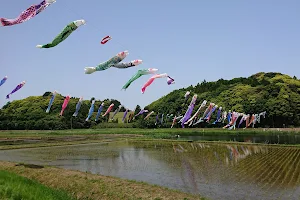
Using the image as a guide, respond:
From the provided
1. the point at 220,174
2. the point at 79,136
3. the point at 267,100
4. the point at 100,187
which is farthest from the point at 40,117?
the point at 100,187

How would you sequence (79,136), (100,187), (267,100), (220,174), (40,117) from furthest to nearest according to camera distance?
(40,117)
(267,100)
(79,136)
(220,174)
(100,187)

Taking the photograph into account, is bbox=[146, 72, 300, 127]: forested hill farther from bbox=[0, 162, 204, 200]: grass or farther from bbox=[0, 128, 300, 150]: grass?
bbox=[0, 162, 204, 200]: grass

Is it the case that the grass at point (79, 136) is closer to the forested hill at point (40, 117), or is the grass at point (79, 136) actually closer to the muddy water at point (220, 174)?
the forested hill at point (40, 117)

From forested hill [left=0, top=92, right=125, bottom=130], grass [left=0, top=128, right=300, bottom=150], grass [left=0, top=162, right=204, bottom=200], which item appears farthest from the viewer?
forested hill [left=0, top=92, right=125, bottom=130]

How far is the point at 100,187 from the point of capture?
35.0ft

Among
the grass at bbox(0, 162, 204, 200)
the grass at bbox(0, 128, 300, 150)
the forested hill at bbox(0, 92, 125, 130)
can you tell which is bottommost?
the grass at bbox(0, 162, 204, 200)

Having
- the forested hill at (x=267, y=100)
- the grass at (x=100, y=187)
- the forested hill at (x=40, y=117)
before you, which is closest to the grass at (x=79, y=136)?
the forested hill at (x=267, y=100)

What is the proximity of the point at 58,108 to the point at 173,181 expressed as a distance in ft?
204

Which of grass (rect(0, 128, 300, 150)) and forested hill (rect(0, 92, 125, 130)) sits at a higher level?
forested hill (rect(0, 92, 125, 130))

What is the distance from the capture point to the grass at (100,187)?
31.7 feet

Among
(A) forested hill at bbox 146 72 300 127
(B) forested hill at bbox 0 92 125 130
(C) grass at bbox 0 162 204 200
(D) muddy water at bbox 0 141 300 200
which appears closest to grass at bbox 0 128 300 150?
(A) forested hill at bbox 146 72 300 127

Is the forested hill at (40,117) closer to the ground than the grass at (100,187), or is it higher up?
higher up

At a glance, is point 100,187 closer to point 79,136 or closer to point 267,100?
point 79,136

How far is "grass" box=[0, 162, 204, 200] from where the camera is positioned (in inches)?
380
